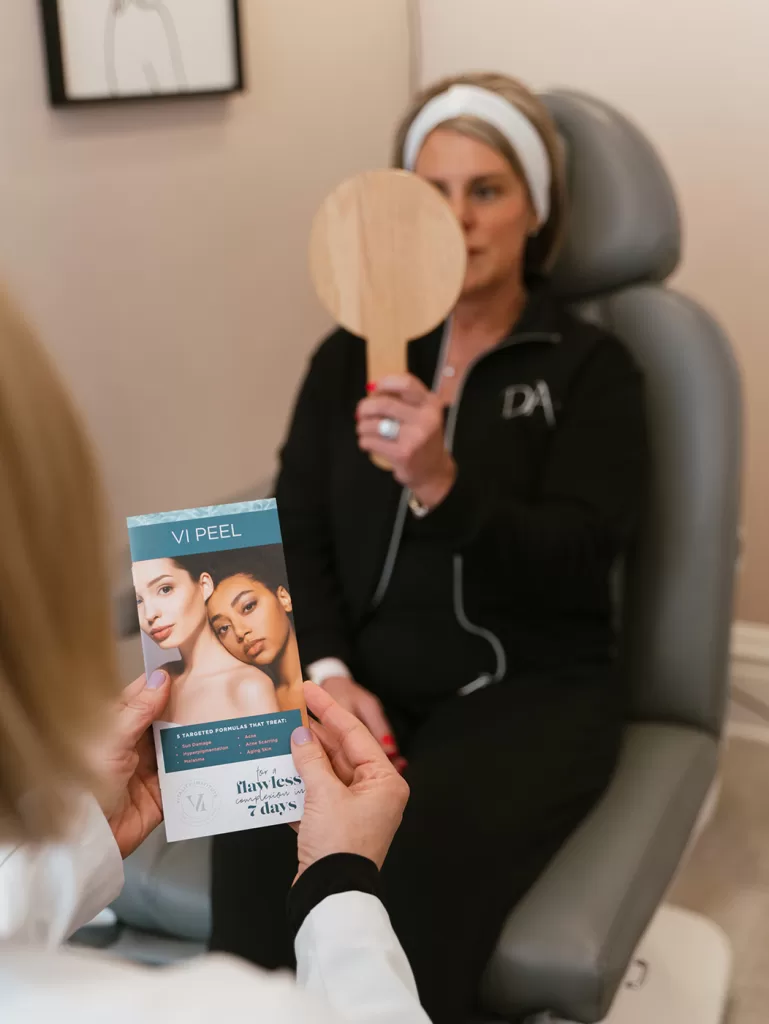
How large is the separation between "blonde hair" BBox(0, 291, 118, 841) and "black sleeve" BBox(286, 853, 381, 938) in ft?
0.58

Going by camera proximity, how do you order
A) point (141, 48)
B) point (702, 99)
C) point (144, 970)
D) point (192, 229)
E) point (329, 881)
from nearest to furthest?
point (144, 970)
point (329, 881)
point (141, 48)
point (192, 229)
point (702, 99)

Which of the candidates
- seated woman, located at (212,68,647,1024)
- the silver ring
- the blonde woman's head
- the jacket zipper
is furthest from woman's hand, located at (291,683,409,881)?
the blonde woman's head

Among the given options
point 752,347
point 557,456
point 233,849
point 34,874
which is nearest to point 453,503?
point 557,456

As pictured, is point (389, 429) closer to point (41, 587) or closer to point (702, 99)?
point (41, 587)

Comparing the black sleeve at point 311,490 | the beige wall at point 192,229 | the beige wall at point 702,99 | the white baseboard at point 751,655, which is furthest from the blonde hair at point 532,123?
the white baseboard at point 751,655

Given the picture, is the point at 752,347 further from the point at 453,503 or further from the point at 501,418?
the point at 453,503

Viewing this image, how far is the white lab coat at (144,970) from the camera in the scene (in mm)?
533

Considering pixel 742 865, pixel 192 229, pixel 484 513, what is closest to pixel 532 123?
pixel 484 513

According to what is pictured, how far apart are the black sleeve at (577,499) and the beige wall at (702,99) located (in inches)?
29.0

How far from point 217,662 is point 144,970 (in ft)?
0.82

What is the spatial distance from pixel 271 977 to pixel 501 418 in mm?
938

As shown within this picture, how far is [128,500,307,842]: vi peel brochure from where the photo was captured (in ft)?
2.55

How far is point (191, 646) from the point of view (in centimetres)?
78

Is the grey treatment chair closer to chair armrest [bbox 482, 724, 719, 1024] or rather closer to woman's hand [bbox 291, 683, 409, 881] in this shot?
chair armrest [bbox 482, 724, 719, 1024]
